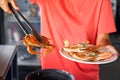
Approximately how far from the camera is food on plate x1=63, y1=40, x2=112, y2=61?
1.02 m

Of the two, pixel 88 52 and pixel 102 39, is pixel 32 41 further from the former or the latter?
pixel 102 39

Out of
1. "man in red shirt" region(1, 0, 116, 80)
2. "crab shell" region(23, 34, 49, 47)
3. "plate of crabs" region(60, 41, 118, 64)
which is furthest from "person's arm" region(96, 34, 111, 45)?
"crab shell" region(23, 34, 49, 47)

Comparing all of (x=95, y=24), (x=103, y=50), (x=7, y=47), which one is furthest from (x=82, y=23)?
(x=7, y=47)

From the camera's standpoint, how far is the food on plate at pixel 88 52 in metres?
1.02

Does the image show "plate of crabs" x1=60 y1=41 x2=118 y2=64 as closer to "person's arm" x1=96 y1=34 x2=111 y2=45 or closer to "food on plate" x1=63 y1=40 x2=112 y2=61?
"food on plate" x1=63 y1=40 x2=112 y2=61

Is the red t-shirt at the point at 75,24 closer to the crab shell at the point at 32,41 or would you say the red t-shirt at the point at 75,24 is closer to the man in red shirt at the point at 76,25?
the man in red shirt at the point at 76,25

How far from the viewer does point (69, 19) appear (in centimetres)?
125

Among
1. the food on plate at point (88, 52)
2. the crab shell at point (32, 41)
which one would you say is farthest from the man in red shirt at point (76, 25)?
the crab shell at point (32, 41)

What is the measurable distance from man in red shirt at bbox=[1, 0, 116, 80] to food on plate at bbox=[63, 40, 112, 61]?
0.14 m

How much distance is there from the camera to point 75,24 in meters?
1.25

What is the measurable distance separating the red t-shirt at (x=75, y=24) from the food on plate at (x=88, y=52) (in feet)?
0.49

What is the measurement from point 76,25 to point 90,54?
0.80ft

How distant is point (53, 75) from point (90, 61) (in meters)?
0.21

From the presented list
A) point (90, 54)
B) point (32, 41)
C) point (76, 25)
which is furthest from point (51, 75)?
point (76, 25)
